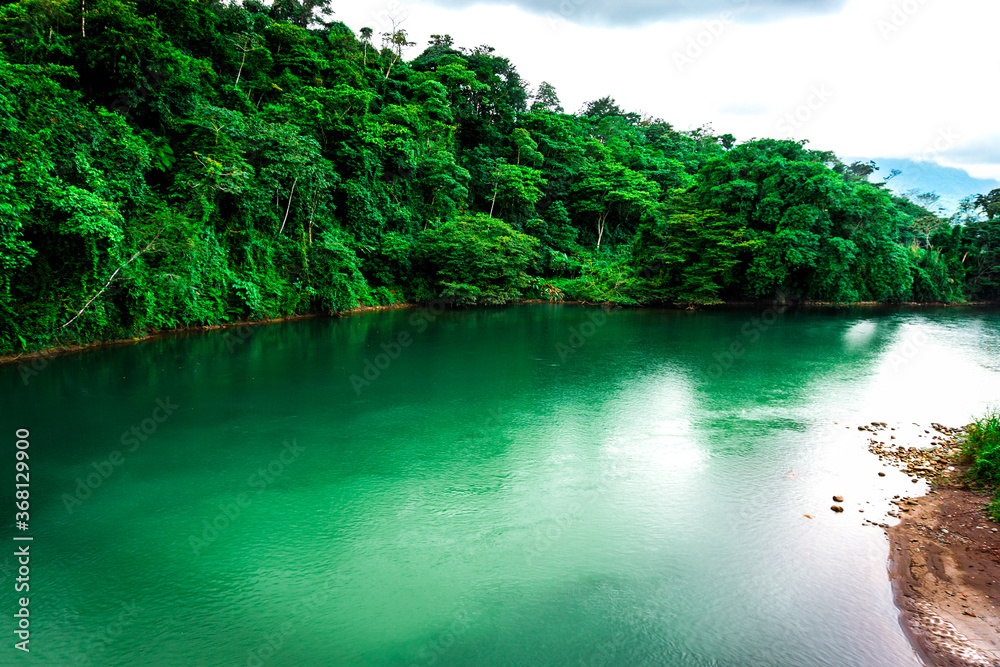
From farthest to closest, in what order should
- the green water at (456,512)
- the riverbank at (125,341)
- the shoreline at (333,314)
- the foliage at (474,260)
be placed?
the foliage at (474,260)
the shoreline at (333,314)
the riverbank at (125,341)
the green water at (456,512)

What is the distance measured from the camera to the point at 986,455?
6.24 meters

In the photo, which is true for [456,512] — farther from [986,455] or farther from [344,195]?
[344,195]

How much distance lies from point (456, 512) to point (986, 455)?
6550 mm

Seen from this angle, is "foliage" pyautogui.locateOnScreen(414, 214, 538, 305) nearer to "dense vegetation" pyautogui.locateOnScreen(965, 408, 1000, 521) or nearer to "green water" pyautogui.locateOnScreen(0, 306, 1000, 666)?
"green water" pyautogui.locateOnScreen(0, 306, 1000, 666)

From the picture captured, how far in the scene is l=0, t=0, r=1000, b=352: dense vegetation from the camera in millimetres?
11578

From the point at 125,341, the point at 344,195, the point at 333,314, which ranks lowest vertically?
the point at 125,341

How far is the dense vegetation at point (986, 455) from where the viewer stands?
233 inches

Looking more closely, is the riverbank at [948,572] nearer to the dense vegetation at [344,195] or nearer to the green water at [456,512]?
the green water at [456,512]

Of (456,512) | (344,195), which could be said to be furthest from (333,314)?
(456,512)

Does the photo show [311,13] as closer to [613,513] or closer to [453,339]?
[453,339]

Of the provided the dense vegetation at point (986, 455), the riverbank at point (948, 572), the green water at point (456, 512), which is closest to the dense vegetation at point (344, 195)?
the green water at point (456, 512)

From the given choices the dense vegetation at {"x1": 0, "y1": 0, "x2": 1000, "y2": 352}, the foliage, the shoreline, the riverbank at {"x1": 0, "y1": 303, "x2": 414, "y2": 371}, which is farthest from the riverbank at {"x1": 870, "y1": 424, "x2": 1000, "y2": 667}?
the foliage

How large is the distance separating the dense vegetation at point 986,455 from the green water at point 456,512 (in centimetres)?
93

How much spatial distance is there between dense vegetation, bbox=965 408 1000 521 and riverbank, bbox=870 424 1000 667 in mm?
156
